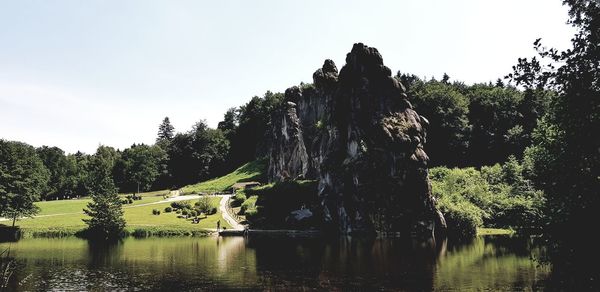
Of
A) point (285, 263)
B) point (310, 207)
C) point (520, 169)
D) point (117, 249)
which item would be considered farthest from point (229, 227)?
point (520, 169)

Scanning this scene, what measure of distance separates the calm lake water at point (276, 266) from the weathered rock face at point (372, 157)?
15887 mm

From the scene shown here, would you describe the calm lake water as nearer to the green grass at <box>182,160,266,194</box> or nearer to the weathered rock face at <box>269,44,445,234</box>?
the weathered rock face at <box>269,44,445,234</box>

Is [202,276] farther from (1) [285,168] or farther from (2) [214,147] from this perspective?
(2) [214,147]

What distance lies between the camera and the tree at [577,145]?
14742mm

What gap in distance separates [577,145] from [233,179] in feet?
407

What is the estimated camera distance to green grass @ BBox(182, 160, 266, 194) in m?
127

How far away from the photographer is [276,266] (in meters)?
42.5

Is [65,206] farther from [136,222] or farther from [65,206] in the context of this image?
[136,222]

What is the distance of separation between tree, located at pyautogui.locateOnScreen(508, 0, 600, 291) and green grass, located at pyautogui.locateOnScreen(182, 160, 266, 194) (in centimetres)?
10989

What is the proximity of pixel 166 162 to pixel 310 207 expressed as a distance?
3356 inches

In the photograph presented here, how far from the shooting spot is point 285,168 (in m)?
124

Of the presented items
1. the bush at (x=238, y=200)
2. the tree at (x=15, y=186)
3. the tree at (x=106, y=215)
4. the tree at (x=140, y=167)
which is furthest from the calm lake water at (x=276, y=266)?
the tree at (x=140, y=167)

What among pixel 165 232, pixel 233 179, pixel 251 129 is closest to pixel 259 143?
pixel 251 129

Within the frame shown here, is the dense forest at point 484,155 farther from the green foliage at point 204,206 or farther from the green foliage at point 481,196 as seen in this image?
the green foliage at point 204,206
